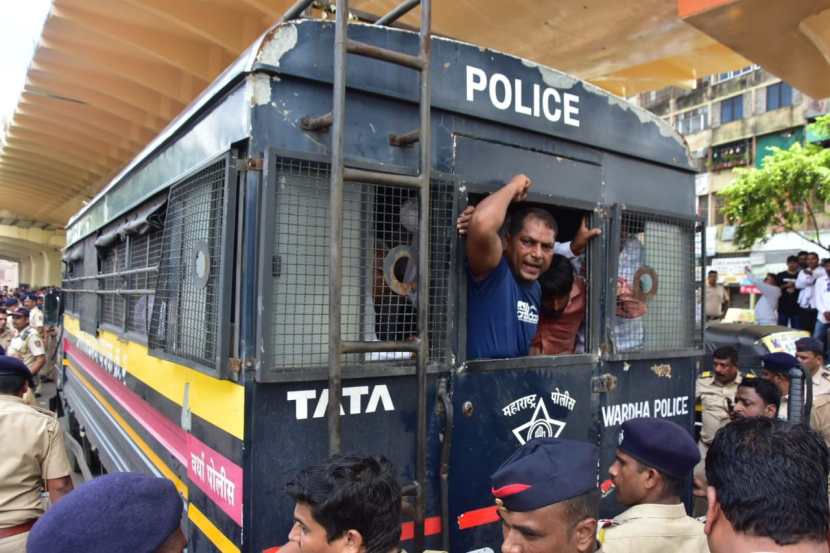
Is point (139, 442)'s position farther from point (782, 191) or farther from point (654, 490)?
point (782, 191)

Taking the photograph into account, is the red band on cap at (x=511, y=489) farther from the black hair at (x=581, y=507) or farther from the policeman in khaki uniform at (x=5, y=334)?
the policeman in khaki uniform at (x=5, y=334)

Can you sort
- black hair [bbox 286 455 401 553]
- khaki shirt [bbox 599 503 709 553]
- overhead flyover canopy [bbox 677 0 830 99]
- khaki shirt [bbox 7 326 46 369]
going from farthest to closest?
1. khaki shirt [bbox 7 326 46 369]
2. overhead flyover canopy [bbox 677 0 830 99]
3. khaki shirt [bbox 599 503 709 553]
4. black hair [bbox 286 455 401 553]

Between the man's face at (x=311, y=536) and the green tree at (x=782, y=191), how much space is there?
18232 millimetres

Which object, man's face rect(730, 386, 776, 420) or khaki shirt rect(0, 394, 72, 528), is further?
man's face rect(730, 386, 776, 420)

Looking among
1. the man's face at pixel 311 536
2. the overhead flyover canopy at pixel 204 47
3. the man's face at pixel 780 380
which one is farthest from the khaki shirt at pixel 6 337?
the man's face at pixel 780 380

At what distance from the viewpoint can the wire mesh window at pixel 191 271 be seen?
94.0 inches

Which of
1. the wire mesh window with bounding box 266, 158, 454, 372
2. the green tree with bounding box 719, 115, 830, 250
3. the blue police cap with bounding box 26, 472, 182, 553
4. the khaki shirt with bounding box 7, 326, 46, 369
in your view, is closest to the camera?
the blue police cap with bounding box 26, 472, 182, 553

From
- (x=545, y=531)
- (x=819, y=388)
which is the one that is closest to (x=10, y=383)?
(x=545, y=531)

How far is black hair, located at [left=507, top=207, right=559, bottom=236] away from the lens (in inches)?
116

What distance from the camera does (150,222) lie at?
11.3ft

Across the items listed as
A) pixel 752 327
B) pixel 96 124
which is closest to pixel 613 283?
pixel 752 327

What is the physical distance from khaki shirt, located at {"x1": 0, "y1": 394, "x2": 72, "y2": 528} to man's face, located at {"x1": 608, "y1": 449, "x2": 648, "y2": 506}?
2395 millimetres

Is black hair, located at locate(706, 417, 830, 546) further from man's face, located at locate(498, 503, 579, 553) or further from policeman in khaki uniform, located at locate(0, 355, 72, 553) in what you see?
policeman in khaki uniform, located at locate(0, 355, 72, 553)

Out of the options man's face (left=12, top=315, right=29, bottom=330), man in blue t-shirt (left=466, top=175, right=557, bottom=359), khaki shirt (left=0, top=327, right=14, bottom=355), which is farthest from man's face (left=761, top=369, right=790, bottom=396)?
khaki shirt (left=0, top=327, right=14, bottom=355)
